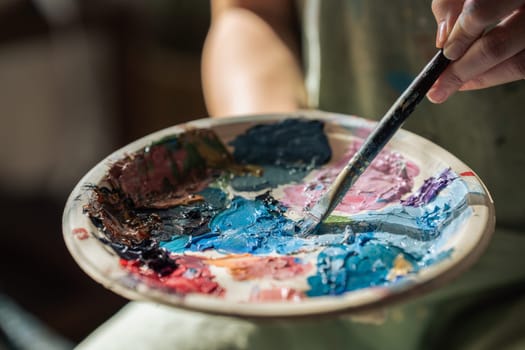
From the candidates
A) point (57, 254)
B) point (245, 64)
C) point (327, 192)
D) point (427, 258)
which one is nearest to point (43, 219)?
point (57, 254)

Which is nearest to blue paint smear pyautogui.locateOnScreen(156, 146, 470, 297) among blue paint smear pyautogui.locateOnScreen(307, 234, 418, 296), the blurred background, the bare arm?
blue paint smear pyautogui.locateOnScreen(307, 234, 418, 296)

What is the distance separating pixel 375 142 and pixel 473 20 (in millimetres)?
123

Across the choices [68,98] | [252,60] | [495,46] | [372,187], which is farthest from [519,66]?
[68,98]

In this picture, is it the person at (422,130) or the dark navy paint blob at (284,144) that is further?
the dark navy paint blob at (284,144)

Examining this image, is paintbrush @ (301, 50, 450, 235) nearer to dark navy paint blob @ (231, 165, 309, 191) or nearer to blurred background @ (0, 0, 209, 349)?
dark navy paint blob @ (231, 165, 309, 191)

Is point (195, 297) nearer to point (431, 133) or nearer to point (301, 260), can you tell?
point (301, 260)

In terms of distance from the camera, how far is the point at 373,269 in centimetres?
44

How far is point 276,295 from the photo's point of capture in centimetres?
42

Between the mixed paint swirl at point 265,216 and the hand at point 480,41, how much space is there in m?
0.08

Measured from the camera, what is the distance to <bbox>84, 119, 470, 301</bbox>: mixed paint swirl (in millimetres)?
438

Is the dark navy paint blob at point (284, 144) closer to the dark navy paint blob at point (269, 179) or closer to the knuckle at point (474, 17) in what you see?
the dark navy paint blob at point (269, 179)

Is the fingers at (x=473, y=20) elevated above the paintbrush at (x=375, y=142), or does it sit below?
above

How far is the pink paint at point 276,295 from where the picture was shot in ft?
1.35

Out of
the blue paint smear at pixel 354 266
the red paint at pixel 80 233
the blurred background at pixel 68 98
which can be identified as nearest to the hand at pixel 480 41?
the blue paint smear at pixel 354 266
